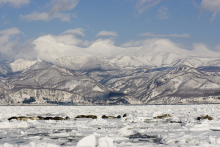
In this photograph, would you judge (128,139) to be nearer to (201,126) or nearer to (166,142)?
(166,142)

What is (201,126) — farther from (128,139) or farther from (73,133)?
(73,133)

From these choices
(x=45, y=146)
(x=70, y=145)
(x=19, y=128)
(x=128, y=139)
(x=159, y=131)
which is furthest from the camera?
(x=19, y=128)

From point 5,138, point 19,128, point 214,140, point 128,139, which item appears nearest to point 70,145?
point 128,139

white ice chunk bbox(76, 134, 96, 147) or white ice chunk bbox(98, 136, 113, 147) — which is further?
white ice chunk bbox(98, 136, 113, 147)

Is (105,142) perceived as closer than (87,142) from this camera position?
No

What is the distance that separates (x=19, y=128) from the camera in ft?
139

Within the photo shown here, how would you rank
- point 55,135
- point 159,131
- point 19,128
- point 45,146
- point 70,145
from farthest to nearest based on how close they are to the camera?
point 19,128 < point 159,131 < point 55,135 < point 70,145 < point 45,146

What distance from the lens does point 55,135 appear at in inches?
1380

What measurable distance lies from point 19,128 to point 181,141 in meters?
23.8

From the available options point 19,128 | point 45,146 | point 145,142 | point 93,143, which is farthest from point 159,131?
point 19,128

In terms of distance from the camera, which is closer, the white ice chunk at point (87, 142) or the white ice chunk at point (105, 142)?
the white ice chunk at point (87, 142)

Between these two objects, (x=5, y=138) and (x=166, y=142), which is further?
(x=5, y=138)

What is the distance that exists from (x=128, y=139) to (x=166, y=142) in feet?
15.2

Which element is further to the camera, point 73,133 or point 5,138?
point 73,133
